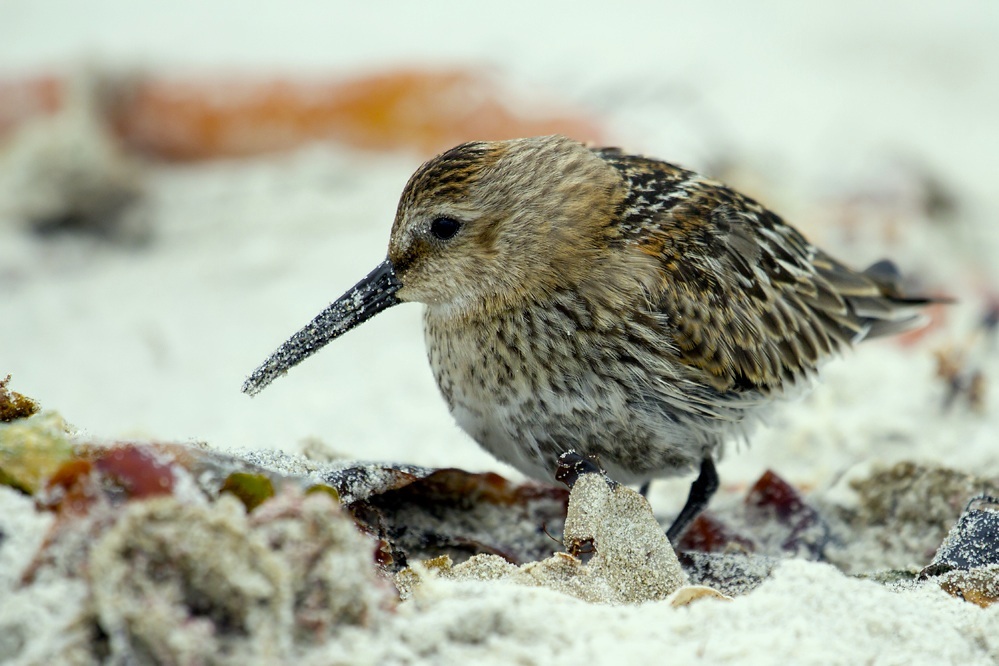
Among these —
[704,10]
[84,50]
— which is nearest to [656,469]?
[84,50]

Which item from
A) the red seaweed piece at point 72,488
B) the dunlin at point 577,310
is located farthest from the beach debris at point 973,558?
the red seaweed piece at point 72,488

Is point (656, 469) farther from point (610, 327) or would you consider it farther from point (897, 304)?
point (897, 304)

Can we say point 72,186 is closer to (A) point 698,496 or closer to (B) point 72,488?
(A) point 698,496

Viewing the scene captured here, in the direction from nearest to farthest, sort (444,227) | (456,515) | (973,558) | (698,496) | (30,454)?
(30,454) → (973,558) → (456,515) → (444,227) → (698,496)

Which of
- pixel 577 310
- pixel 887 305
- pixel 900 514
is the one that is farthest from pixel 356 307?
pixel 887 305

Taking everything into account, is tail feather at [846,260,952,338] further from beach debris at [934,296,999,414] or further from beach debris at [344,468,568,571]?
beach debris at [344,468,568,571]

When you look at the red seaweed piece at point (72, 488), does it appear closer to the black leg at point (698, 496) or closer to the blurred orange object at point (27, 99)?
the black leg at point (698, 496)
